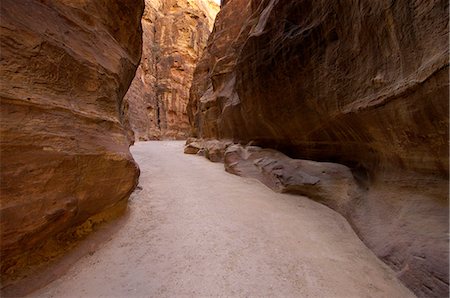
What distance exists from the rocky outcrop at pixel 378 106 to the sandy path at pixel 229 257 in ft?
1.46

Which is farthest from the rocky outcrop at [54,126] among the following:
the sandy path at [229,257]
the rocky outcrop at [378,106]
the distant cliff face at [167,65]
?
the distant cliff face at [167,65]

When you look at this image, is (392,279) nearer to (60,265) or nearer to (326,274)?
(326,274)

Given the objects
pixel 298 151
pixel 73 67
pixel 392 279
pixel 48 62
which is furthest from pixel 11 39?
pixel 298 151

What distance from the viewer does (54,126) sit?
2.26 meters

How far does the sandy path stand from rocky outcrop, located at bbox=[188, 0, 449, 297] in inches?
17.5

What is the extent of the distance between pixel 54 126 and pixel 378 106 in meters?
4.24

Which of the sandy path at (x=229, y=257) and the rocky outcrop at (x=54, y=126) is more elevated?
the rocky outcrop at (x=54, y=126)

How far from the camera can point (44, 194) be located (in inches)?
81.8

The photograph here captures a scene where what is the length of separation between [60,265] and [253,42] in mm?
6938

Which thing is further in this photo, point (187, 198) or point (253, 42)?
point (253, 42)

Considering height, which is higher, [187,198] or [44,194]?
[44,194]

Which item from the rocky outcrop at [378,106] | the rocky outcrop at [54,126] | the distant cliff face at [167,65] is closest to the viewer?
the rocky outcrop at [54,126]

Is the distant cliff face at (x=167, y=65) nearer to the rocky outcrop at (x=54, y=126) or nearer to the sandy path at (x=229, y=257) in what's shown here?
the rocky outcrop at (x=54, y=126)

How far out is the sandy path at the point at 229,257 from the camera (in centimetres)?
194
